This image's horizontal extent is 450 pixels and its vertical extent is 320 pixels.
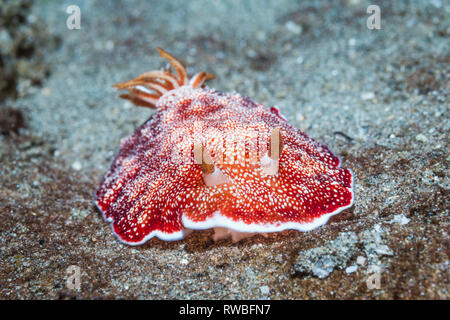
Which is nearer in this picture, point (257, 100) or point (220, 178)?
point (220, 178)

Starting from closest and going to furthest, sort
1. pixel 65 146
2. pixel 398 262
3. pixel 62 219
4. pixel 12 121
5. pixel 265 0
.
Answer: pixel 398 262 < pixel 62 219 < pixel 65 146 < pixel 12 121 < pixel 265 0

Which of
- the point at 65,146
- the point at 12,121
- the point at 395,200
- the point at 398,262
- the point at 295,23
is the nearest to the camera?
the point at 398,262

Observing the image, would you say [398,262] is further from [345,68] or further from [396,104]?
[345,68]

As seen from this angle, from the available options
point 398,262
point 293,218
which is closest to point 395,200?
point 398,262
